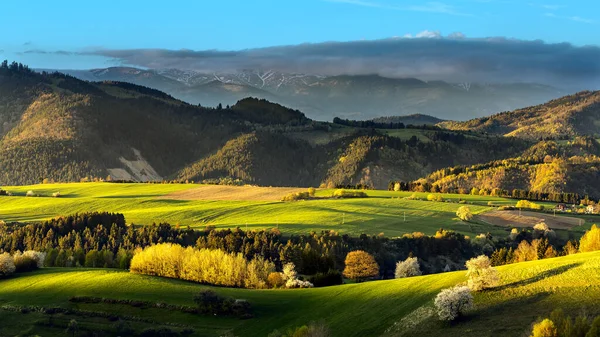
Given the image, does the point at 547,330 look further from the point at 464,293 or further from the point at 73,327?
the point at 73,327

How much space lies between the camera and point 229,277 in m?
135

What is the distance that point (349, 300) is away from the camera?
105 m

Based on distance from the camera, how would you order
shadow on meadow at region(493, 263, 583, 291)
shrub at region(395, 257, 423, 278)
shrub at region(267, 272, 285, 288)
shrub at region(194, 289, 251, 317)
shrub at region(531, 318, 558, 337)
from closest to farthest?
shrub at region(531, 318, 558, 337) → shadow on meadow at region(493, 263, 583, 291) → shrub at region(194, 289, 251, 317) → shrub at region(267, 272, 285, 288) → shrub at region(395, 257, 423, 278)

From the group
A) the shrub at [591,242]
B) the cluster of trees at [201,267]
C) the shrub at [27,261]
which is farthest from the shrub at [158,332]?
the shrub at [591,242]

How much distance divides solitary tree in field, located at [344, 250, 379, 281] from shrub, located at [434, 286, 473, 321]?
78720 millimetres

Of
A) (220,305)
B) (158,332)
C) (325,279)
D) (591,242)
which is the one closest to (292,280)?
(325,279)

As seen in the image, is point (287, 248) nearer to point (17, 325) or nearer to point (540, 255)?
point (540, 255)

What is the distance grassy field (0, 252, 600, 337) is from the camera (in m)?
80.4

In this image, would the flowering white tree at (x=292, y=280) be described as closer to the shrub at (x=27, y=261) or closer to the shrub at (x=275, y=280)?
the shrub at (x=275, y=280)

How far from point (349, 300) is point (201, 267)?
3905 cm

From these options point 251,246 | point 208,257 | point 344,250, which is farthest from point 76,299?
point 344,250

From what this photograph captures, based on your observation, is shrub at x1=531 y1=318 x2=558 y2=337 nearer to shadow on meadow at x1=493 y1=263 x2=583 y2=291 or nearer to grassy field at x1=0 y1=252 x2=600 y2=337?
grassy field at x1=0 y1=252 x2=600 y2=337

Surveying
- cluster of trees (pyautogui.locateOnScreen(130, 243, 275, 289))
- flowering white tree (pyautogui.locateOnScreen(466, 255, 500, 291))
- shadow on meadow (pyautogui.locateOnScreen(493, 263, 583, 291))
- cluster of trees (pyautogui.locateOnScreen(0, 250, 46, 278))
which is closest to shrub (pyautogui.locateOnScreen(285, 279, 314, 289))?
cluster of trees (pyautogui.locateOnScreen(130, 243, 275, 289))

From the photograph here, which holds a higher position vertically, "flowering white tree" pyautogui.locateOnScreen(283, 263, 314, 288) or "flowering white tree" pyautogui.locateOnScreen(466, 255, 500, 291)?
"flowering white tree" pyautogui.locateOnScreen(466, 255, 500, 291)
